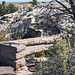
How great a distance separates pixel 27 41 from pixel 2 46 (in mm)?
2257

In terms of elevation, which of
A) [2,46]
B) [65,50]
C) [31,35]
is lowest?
[31,35]

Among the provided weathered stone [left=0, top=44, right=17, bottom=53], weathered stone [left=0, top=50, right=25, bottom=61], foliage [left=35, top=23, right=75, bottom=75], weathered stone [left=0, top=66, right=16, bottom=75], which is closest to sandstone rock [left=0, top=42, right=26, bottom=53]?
weathered stone [left=0, top=44, right=17, bottom=53]

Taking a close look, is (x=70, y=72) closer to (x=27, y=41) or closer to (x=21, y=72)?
(x=21, y=72)

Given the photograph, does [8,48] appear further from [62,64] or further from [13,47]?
[62,64]

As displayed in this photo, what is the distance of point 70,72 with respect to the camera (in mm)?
3107

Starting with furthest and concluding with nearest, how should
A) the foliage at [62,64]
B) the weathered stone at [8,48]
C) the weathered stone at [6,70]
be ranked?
1. the weathered stone at [8,48]
2. the weathered stone at [6,70]
3. the foliage at [62,64]

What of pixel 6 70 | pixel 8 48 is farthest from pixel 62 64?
pixel 8 48

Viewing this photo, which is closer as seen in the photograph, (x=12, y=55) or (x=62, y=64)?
(x=62, y=64)

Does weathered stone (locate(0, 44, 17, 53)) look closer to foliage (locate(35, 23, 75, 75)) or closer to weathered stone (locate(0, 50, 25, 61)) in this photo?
weathered stone (locate(0, 50, 25, 61))

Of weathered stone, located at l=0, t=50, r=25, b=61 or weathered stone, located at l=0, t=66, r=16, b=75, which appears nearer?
weathered stone, located at l=0, t=66, r=16, b=75

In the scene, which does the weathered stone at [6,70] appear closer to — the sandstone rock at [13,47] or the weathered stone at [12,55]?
the weathered stone at [12,55]

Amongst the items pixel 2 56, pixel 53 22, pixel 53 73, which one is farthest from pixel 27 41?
pixel 53 73

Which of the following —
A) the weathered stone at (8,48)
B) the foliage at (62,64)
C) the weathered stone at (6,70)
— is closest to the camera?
the foliage at (62,64)

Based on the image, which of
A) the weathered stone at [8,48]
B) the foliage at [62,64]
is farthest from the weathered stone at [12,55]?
the foliage at [62,64]
